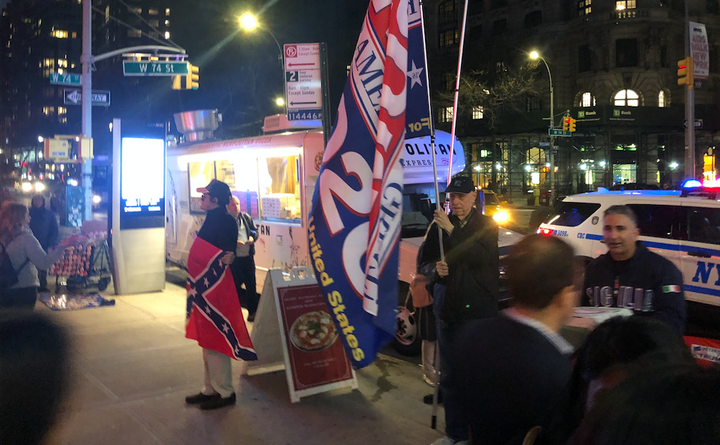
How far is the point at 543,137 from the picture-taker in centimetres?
4344

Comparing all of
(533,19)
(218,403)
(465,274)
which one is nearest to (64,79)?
(218,403)

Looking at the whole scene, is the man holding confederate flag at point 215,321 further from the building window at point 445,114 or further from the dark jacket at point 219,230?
the building window at point 445,114

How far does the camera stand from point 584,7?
43.4 metres

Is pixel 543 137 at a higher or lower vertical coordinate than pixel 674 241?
higher

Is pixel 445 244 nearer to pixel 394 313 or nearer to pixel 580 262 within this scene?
pixel 394 313

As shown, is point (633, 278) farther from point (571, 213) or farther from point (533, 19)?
point (533, 19)

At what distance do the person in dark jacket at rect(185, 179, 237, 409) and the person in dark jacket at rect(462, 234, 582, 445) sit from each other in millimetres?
3507

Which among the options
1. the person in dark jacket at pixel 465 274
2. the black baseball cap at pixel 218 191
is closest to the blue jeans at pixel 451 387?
the person in dark jacket at pixel 465 274

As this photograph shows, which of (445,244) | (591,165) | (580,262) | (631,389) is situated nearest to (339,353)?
(445,244)

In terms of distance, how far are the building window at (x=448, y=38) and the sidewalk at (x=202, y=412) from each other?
47855 millimetres

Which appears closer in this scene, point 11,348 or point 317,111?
point 11,348

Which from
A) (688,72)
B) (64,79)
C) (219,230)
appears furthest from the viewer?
(64,79)

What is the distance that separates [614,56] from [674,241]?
39.0 meters

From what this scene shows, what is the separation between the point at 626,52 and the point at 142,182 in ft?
137
